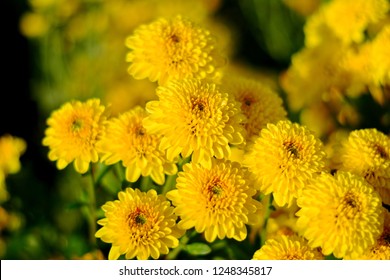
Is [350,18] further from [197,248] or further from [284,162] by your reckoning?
[197,248]

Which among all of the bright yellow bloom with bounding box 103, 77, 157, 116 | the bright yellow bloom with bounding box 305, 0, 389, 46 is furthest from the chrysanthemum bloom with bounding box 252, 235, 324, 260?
the bright yellow bloom with bounding box 103, 77, 157, 116

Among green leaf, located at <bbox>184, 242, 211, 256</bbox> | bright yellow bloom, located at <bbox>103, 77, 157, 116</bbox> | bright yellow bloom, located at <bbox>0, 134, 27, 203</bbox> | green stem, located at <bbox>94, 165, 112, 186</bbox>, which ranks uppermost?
green stem, located at <bbox>94, 165, 112, 186</bbox>

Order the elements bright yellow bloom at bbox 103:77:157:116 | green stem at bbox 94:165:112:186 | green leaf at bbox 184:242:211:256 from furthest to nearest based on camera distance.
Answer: bright yellow bloom at bbox 103:77:157:116 < green stem at bbox 94:165:112:186 < green leaf at bbox 184:242:211:256

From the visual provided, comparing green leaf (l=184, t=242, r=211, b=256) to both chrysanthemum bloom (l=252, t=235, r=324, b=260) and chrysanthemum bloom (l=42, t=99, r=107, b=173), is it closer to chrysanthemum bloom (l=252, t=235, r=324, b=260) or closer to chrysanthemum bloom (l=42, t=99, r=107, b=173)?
chrysanthemum bloom (l=252, t=235, r=324, b=260)

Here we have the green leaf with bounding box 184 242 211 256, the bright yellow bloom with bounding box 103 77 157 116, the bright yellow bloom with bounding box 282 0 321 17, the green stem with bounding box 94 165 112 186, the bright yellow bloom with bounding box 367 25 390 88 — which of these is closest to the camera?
the green leaf with bounding box 184 242 211 256

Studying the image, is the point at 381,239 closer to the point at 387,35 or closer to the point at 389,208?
the point at 389,208

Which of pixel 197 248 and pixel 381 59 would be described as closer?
pixel 197 248

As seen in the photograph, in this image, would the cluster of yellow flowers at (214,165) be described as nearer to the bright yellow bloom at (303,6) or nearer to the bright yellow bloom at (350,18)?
the bright yellow bloom at (350,18)

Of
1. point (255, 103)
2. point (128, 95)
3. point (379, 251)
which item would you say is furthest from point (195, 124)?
point (128, 95)

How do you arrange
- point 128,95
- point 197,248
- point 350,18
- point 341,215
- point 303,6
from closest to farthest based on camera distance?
point 341,215, point 197,248, point 350,18, point 128,95, point 303,6
